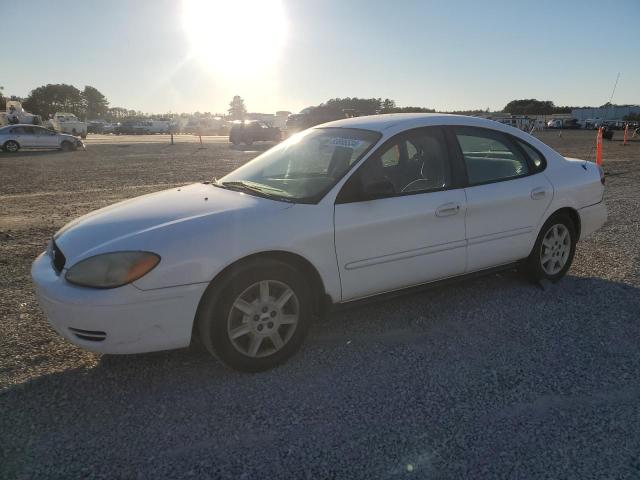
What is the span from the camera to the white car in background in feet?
75.7

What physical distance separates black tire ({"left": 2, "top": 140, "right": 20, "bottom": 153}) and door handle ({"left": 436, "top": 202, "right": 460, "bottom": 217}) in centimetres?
2470

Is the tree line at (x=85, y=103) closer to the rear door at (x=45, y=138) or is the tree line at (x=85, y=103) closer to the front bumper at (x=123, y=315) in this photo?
the rear door at (x=45, y=138)

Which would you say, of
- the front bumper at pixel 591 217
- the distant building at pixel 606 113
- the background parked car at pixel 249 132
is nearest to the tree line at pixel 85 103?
the distant building at pixel 606 113

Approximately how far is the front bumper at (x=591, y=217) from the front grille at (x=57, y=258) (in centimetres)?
429

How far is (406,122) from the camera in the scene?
3994 millimetres

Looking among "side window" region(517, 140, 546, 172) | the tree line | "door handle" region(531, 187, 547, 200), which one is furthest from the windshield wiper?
the tree line

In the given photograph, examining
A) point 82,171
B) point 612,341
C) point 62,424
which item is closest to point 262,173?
point 62,424

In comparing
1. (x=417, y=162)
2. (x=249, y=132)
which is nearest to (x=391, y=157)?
(x=417, y=162)

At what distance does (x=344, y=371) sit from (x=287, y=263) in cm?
79

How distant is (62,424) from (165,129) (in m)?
63.4

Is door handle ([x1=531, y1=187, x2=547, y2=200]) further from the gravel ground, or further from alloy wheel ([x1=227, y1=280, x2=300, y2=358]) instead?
alloy wheel ([x1=227, y1=280, x2=300, y2=358])

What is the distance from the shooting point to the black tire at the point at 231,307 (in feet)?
9.89

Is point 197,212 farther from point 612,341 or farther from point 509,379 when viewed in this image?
point 612,341

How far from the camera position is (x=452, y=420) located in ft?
9.07
